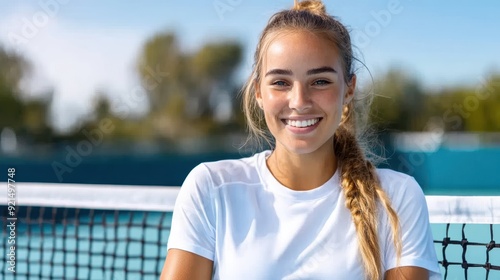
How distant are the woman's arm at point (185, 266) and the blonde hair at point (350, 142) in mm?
412

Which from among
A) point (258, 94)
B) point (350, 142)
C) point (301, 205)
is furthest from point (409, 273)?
point (258, 94)

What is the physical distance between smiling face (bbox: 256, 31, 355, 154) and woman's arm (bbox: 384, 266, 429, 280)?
1.26 feet

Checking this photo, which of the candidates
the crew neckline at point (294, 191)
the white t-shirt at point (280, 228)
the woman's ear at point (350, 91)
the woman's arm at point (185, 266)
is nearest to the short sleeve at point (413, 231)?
the white t-shirt at point (280, 228)

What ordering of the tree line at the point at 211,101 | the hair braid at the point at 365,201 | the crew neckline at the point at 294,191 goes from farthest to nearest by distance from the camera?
the tree line at the point at 211,101 → the crew neckline at the point at 294,191 → the hair braid at the point at 365,201

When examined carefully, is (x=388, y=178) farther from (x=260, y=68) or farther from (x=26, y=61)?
(x=26, y=61)

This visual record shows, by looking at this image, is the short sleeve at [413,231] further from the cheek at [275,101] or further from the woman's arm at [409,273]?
the cheek at [275,101]

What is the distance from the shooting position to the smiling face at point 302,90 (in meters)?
1.93

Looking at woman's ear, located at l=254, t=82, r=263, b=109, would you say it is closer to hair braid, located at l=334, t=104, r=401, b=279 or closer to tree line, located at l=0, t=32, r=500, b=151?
hair braid, located at l=334, t=104, r=401, b=279

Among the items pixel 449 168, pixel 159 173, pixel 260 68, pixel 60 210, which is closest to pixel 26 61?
pixel 159 173

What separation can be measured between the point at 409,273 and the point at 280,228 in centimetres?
35

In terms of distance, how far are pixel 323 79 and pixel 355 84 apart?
0.67ft

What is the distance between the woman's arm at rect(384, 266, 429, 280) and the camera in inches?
75.0

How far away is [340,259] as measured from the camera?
191 cm

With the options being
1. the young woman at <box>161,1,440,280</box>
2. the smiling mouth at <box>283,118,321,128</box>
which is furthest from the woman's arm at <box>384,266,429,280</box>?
the smiling mouth at <box>283,118,321,128</box>
